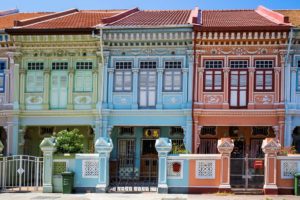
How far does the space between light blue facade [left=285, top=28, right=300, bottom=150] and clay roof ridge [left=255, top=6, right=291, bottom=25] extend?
831mm

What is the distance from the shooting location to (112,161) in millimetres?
23344

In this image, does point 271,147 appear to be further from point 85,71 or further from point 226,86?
point 85,71

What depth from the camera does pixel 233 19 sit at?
2716cm

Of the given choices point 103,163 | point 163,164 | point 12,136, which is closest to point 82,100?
point 12,136

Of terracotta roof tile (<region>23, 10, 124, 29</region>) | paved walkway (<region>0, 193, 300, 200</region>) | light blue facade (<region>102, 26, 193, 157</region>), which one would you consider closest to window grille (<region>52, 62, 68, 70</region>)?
terracotta roof tile (<region>23, 10, 124, 29</region>)

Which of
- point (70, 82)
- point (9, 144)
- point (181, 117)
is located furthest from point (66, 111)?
point (181, 117)

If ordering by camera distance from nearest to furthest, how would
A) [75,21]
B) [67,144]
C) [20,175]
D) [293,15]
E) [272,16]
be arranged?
1. [20,175]
2. [67,144]
3. [272,16]
4. [75,21]
5. [293,15]

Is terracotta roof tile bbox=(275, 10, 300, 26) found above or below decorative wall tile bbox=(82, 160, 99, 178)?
above

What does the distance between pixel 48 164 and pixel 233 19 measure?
11.5 metres

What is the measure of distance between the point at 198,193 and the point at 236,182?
4.70ft

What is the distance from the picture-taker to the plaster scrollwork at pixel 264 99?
25172mm

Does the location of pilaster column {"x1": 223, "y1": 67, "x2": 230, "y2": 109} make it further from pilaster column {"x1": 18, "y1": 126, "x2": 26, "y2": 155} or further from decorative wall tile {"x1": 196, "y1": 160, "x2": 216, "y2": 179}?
pilaster column {"x1": 18, "y1": 126, "x2": 26, "y2": 155}

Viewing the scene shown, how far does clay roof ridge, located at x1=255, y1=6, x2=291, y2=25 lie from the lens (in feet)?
82.6

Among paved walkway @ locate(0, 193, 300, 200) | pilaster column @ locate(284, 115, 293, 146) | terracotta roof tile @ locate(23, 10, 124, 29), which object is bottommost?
paved walkway @ locate(0, 193, 300, 200)
